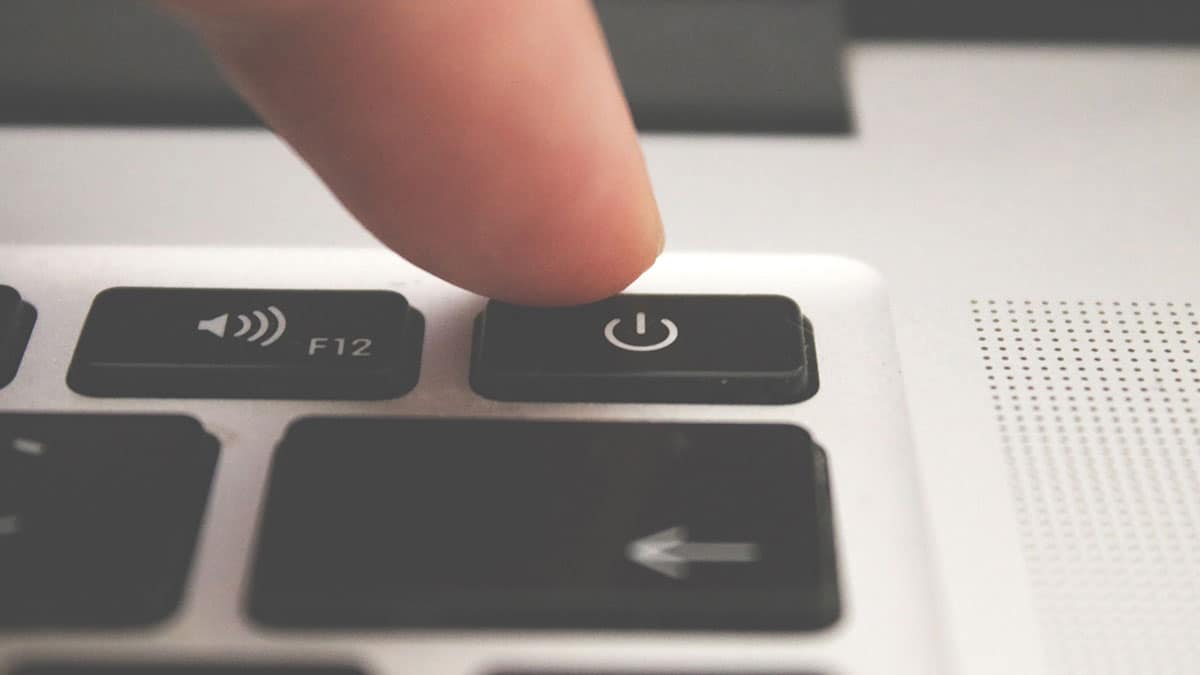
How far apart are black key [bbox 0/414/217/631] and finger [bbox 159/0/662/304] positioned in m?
0.08

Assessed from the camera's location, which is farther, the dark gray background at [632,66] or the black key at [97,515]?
the dark gray background at [632,66]

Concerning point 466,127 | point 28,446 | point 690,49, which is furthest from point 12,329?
point 690,49

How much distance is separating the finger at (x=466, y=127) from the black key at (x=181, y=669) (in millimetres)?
103

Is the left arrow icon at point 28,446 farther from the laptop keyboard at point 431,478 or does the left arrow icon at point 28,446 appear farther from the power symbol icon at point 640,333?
the power symbol icon at point 640,333

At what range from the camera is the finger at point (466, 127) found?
243 mm

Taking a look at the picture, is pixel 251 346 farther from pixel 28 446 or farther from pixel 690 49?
pixel 690 49

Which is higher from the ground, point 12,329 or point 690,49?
point 690,49

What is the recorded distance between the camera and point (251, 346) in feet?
1.05

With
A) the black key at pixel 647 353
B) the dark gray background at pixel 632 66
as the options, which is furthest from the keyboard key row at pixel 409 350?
the dark gray background at pixel 632 66

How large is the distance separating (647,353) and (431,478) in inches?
2.7

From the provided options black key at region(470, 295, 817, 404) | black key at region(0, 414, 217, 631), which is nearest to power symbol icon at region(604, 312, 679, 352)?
black key at region(470, 295, 817, 404)

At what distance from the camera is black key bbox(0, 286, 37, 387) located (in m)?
0.32

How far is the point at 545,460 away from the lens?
0.98 feet

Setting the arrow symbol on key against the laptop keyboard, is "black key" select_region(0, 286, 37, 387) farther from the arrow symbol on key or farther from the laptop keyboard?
the arrow symbol on key
